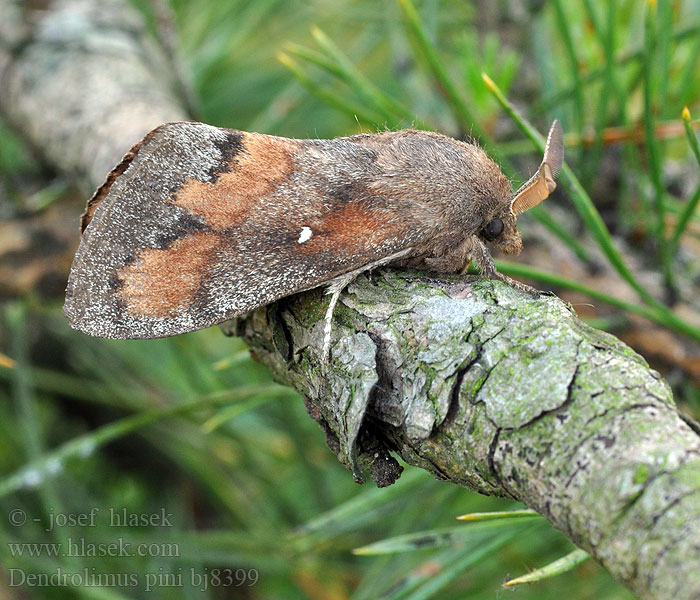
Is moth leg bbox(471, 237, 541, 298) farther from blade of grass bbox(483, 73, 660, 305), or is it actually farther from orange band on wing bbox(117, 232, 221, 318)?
orange band on wing bbox(117, 232, 221, 318)

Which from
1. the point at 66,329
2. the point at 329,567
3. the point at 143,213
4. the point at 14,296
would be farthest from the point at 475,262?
the point at 66,329

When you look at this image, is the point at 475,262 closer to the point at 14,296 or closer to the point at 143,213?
the point at 143,213

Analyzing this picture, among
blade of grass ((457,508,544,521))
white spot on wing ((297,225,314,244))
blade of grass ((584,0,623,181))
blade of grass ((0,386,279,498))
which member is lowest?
blade of grass ((0,386,279,498))

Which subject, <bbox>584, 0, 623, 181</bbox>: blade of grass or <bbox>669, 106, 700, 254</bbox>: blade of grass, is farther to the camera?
<bbox>584, 0, 623, 181</bbox>: blade of grass

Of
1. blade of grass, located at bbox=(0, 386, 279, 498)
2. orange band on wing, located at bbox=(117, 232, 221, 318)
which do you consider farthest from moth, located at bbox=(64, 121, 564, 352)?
blade of grass, located at bbox=(0, 386, 279, 498)

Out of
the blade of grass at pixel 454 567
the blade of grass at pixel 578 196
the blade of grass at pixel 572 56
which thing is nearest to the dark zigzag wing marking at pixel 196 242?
the blade of grass at pixel 578 196

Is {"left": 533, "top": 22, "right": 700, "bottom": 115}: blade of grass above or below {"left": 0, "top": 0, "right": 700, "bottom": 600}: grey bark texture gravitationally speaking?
above

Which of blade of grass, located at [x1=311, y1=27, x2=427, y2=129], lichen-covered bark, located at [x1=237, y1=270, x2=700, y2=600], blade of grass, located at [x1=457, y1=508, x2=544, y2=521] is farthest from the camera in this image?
blade of grass, located at [x1=311, y1=27, x2=427, y2=129]
